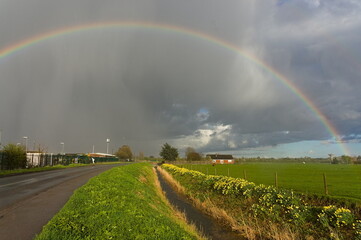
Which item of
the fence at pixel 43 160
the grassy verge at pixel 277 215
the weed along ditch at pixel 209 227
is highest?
the fence at pixel 43 160

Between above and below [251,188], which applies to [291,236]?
below

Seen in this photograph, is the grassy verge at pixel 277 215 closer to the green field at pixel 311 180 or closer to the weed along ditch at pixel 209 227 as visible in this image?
the weed along ditch at pixel 209 227

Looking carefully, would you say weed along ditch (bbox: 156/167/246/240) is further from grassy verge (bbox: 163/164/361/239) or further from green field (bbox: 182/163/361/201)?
green field (bbox: 182/163/361/201)

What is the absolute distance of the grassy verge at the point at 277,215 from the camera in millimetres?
9683

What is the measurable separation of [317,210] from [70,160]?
7272 centimetres

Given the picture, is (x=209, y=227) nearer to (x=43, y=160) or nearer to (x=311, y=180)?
(x=311, y=180)

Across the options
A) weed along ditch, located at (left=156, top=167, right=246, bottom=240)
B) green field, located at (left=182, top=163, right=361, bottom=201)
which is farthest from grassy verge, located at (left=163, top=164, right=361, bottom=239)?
green field, located at (left=182, top=163, right=361, bottom=201)

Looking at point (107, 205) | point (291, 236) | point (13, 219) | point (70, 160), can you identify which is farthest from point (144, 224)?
point (70, 160)

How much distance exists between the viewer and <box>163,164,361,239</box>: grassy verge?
381 inches

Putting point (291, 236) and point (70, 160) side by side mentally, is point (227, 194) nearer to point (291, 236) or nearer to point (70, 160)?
point (291, 236)

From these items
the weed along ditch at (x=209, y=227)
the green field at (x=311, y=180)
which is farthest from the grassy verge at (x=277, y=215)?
the green field at (x=311, y=180)

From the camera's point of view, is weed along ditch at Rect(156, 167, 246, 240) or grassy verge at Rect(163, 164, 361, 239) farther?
weed along ditch at Rect(156, 167, 246, 240)

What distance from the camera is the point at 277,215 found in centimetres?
1229

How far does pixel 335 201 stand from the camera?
15.3m
